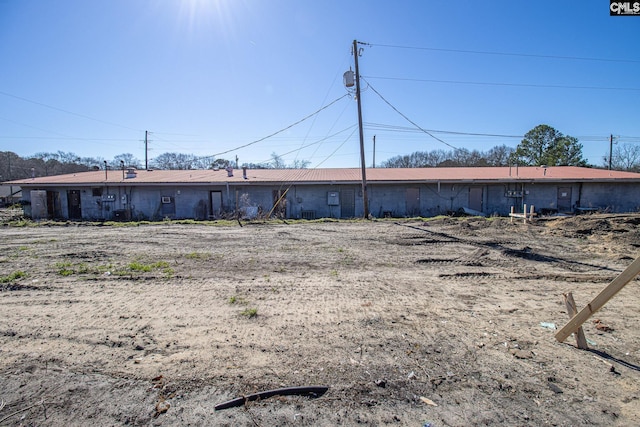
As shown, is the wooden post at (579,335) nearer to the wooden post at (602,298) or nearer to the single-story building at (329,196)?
the wooden post at (602,298)

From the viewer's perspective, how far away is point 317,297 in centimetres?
498

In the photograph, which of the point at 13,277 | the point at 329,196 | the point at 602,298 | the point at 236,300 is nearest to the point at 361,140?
the point at 329,196

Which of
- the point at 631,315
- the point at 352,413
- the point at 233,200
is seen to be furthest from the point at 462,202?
the point at 352,413

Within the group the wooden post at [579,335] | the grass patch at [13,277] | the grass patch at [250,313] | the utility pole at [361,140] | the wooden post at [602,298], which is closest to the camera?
the wooden post at [602,298]

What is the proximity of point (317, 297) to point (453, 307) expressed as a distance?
2023 millimetres

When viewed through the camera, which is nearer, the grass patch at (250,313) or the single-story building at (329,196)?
the grass patch at (250,313)

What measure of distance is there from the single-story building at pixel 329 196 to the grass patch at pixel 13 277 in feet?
44.7

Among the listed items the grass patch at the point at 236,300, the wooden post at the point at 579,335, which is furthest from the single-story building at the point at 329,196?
the wooden post at the point at 579,335

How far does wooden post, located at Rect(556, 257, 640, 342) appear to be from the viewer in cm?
269

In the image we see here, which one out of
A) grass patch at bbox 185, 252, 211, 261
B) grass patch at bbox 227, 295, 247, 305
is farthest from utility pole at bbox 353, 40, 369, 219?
grass patch at bbox 227, 295, 247, 305

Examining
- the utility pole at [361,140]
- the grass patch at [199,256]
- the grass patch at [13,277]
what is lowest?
the grass patch at [199,256]

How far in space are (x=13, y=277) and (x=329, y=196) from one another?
15966 mm

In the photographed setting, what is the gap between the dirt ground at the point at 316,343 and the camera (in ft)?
8.16

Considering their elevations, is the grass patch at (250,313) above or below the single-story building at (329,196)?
below
